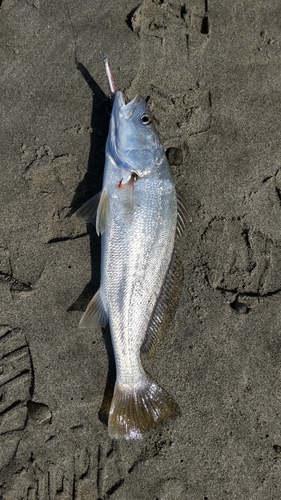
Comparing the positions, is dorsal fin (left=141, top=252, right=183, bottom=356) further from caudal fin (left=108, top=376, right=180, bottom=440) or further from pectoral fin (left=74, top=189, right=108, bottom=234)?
pectoral fin (left=74, top=189, right=108, bottom=234)

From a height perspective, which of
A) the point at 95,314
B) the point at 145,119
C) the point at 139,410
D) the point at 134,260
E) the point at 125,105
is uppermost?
the point at 125,105

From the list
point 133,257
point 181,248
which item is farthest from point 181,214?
point 133,257

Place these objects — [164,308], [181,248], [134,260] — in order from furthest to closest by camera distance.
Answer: [181,248], [164,308], [134,260]

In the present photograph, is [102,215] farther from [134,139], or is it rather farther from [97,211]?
[134,139]

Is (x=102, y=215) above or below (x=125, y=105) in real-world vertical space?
below

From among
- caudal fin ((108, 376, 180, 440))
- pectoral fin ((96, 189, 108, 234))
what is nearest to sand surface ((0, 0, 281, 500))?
caudal fin ((108, 376, 180, 440))

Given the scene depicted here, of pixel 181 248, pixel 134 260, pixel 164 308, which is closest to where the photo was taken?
pixel 134 260

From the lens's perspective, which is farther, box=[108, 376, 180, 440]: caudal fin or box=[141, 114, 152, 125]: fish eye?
box=[141, 114, 152, 125]: fish eye

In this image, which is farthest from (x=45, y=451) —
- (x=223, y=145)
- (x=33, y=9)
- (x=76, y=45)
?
(x=33, y=9)
